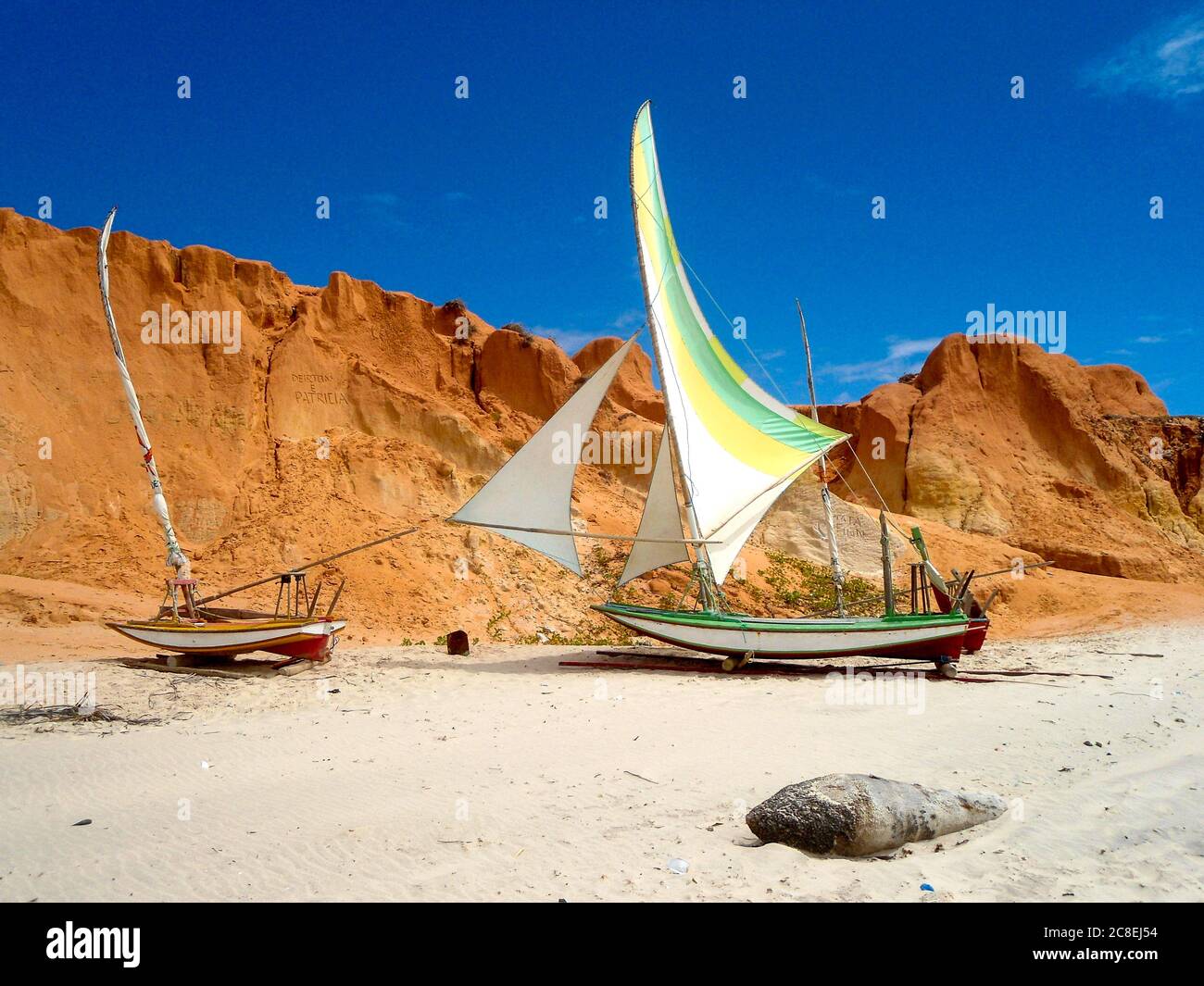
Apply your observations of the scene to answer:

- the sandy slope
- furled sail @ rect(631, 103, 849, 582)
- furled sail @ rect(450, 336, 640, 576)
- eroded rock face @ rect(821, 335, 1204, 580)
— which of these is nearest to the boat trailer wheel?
the sandy slope

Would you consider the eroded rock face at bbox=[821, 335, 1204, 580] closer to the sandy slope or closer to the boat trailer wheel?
the boat trailer wheel

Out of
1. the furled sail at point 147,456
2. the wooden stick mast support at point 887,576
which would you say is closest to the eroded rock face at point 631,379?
the wooden stick mast support at point 887,576

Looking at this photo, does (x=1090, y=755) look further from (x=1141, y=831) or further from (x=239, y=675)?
(x=239, y=675)

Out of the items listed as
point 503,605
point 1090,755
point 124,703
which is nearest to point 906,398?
point 503,605

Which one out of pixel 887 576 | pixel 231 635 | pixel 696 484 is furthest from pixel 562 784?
pixel 887 576

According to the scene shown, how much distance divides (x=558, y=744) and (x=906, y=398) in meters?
37.0

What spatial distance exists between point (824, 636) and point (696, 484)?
419cm

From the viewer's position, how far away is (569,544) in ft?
57.6

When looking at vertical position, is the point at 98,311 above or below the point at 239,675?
above

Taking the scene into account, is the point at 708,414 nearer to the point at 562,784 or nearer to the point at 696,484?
the point at 696,484

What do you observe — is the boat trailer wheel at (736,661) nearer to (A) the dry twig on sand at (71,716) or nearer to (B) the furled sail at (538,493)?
(B) the furled sail at (538,493)

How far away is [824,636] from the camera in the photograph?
→ 16516 millimetres

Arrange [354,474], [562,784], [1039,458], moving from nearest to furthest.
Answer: [562,784] < [354,474] < [1039,458]

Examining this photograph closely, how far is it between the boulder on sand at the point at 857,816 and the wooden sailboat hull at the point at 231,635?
11.6 metres
